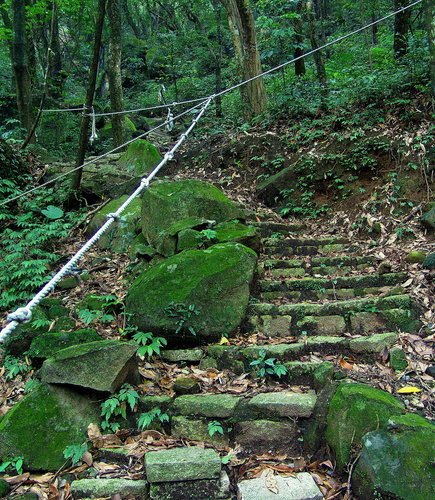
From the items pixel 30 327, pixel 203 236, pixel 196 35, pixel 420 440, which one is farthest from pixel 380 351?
pixel 196 35

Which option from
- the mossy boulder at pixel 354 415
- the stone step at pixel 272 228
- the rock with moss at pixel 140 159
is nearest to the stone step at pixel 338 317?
the mossy boulder at pixel 354 415

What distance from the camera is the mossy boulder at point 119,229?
6.13 m

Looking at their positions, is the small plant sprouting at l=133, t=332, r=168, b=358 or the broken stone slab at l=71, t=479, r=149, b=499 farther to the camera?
the small plant sprouting at l=133, t=332, r=168, b=358

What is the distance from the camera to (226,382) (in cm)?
334

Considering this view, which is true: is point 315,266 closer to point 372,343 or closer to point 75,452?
point 372,343

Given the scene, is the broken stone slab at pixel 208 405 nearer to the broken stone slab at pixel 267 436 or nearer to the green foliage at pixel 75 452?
the broken stone slab at pixel 267 436

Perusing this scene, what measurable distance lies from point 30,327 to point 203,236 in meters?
1.91

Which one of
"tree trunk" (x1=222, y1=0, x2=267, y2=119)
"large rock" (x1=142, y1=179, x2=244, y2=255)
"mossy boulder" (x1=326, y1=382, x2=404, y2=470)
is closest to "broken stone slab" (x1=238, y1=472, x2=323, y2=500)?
"mossy boulder" (x1=326, y1=382, x2=404, y2=470)

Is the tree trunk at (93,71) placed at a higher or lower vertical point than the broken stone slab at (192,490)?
higher

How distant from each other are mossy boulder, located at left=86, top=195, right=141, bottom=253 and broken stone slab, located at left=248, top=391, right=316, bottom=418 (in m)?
3.62

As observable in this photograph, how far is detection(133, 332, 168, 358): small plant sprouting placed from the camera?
11.5ft

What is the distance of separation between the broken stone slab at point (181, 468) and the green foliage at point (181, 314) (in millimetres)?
1211

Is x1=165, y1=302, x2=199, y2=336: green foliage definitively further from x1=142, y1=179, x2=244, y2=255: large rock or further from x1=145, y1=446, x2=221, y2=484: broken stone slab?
x1=142, y1=179, x2=244, y2=255: large rock

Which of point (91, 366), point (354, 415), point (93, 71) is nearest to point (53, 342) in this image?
point (91, 366)
